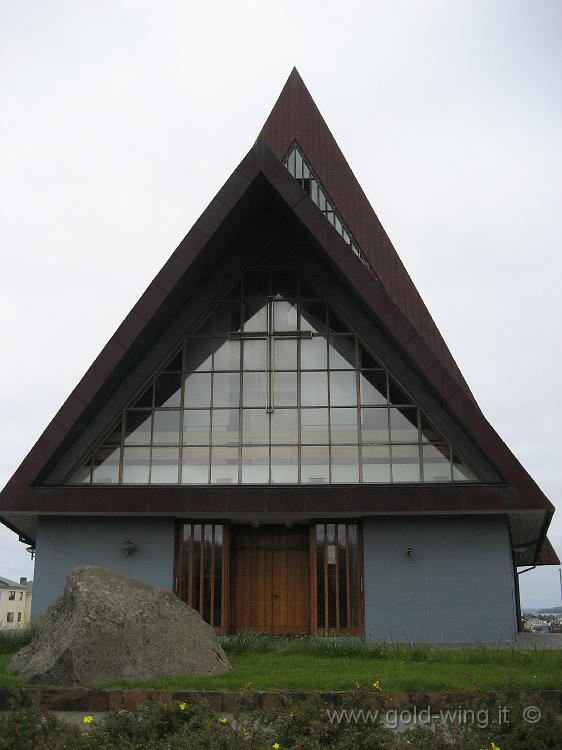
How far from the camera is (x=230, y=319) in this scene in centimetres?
1822

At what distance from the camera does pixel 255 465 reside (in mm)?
17141

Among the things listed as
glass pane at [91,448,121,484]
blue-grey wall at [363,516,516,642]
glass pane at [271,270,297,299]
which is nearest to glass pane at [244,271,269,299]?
glass pane at [271,270,297,299]

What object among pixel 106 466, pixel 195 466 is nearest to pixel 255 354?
pixel 195 466

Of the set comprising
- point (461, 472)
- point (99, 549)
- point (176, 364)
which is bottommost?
point (99, 549)

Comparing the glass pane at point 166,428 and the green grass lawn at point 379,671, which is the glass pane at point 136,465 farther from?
the green grass lawn at point 379,671

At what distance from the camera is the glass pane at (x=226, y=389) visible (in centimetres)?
1764

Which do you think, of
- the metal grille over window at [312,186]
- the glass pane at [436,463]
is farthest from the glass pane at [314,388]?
the metal grille over window at [312,186]

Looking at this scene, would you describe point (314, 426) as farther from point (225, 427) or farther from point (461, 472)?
point (461, 472)

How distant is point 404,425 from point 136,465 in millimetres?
5557

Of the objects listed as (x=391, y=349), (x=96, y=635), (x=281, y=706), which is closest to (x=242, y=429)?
(x=391, y=349)

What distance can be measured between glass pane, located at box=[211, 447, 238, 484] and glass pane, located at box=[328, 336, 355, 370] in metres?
2.78

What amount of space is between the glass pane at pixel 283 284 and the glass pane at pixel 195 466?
3.81 m

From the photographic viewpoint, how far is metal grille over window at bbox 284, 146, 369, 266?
21969 millimetres

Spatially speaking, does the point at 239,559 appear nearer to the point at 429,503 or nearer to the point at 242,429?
the point at 242,429
